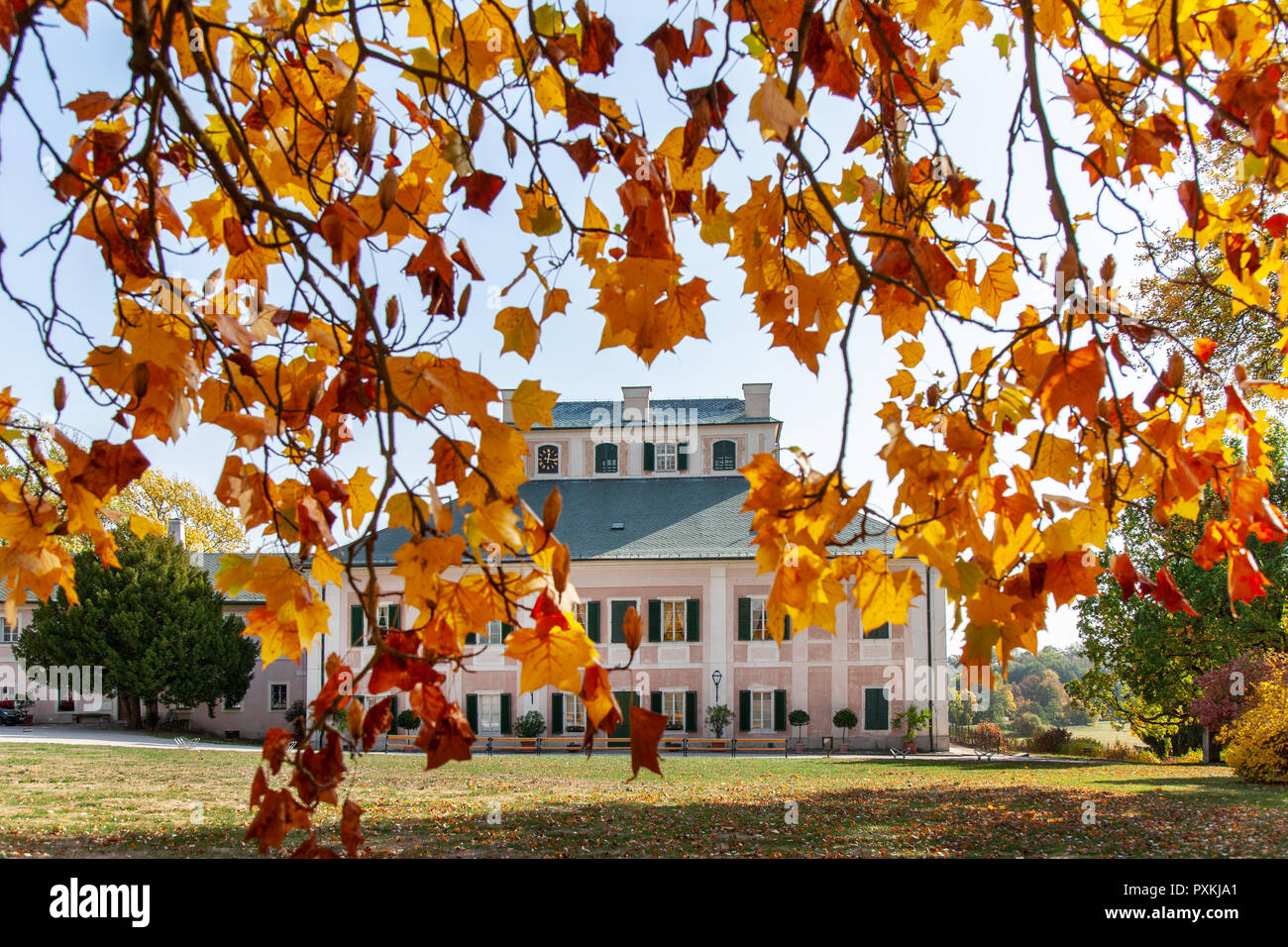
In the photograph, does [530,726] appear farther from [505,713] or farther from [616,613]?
[616,613]

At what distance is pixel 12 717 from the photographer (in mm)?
23984

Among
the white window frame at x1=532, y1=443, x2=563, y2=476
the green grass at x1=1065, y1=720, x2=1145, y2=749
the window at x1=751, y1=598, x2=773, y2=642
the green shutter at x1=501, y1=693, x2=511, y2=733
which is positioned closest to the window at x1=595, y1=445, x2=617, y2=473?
the white window frame at x1=532, y1=443, x2=563, y2=476

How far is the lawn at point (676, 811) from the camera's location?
6.61 meters

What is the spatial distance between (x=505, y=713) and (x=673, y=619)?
475 centimetres

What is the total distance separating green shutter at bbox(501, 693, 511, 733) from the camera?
21.6 m

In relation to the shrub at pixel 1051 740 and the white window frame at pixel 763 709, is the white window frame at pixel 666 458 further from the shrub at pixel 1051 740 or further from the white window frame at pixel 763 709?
the shrub at pixel 1051 740

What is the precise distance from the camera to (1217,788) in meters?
11.2

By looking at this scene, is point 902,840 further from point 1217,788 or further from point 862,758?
point 862,758

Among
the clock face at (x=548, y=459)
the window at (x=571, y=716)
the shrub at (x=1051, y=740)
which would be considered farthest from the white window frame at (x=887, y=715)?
the clock face at (x=548, y=459)

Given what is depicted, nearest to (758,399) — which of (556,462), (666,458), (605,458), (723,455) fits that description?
(723,455)

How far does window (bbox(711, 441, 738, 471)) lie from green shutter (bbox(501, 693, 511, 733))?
8874 mm

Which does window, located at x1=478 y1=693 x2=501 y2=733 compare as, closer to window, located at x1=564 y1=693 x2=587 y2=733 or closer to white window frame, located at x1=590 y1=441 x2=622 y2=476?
window, located at x1=564 y1=693 x2=587 y2=733

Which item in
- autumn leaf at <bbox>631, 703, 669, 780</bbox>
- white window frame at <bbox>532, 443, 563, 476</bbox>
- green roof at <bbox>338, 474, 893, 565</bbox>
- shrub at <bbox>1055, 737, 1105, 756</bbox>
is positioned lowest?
shrub at <bbox>1055, 737, 1105, 756</bbox>

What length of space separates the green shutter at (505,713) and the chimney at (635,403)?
877 cm
